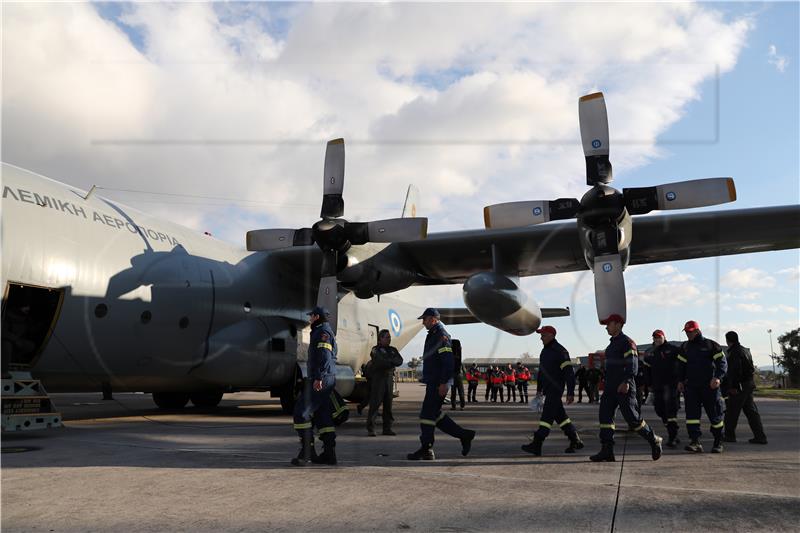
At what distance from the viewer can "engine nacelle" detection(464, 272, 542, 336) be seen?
11.0 meters

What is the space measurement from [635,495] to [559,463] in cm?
171

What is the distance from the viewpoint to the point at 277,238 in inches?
464

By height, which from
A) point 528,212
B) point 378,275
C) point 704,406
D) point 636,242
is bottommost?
point 704,406

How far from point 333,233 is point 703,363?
6.68 m

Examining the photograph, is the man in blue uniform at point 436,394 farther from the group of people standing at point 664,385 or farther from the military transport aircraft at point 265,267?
the military transport aircraft at point 265,267

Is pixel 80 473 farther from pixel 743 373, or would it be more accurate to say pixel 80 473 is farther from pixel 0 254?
pixel 743 373

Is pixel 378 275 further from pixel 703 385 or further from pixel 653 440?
pixel 653 440

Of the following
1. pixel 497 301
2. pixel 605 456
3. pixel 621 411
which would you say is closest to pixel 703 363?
pixel 621 411

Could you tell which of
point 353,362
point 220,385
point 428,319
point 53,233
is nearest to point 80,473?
point 428,319

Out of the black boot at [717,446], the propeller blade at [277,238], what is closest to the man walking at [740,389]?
the black boot at [717,446]

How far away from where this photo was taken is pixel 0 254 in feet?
26.3

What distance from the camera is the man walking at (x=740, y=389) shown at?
320 inches

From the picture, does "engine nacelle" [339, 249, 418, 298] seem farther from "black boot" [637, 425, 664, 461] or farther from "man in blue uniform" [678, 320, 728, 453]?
"black boot" [637, 425, 664, 461]

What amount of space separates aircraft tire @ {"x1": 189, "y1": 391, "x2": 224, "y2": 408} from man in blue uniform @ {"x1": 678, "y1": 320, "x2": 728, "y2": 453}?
1148 centimetres
